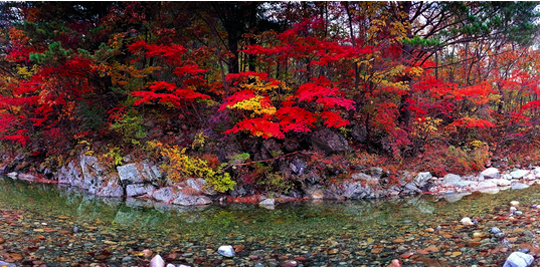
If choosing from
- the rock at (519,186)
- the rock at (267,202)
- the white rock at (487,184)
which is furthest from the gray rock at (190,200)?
the rock at (519,186)

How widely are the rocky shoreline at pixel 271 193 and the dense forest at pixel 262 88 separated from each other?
37 centimetres

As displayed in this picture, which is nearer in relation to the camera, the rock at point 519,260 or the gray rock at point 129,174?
the rock at point 519,260

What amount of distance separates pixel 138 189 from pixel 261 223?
4.74 meters

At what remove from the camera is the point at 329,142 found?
33.3 ft

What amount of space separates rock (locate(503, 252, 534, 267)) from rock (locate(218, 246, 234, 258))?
3.69 meters

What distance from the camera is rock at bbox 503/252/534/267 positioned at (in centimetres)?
363

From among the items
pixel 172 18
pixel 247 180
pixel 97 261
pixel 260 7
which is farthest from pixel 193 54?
pixel 97 261

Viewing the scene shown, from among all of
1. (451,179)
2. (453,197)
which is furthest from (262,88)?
(451,179)

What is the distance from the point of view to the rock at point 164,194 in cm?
879

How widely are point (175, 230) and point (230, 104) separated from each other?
156 inches

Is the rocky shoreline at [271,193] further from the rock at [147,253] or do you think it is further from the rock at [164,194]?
the rock at [147,253]

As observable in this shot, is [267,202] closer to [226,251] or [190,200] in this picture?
[190,200]

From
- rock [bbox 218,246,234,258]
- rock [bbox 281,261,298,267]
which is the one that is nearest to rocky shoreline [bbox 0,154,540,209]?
rock [bbox 218,246,234,258]

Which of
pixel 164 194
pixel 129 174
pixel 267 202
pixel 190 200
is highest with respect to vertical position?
pixel 129 174
